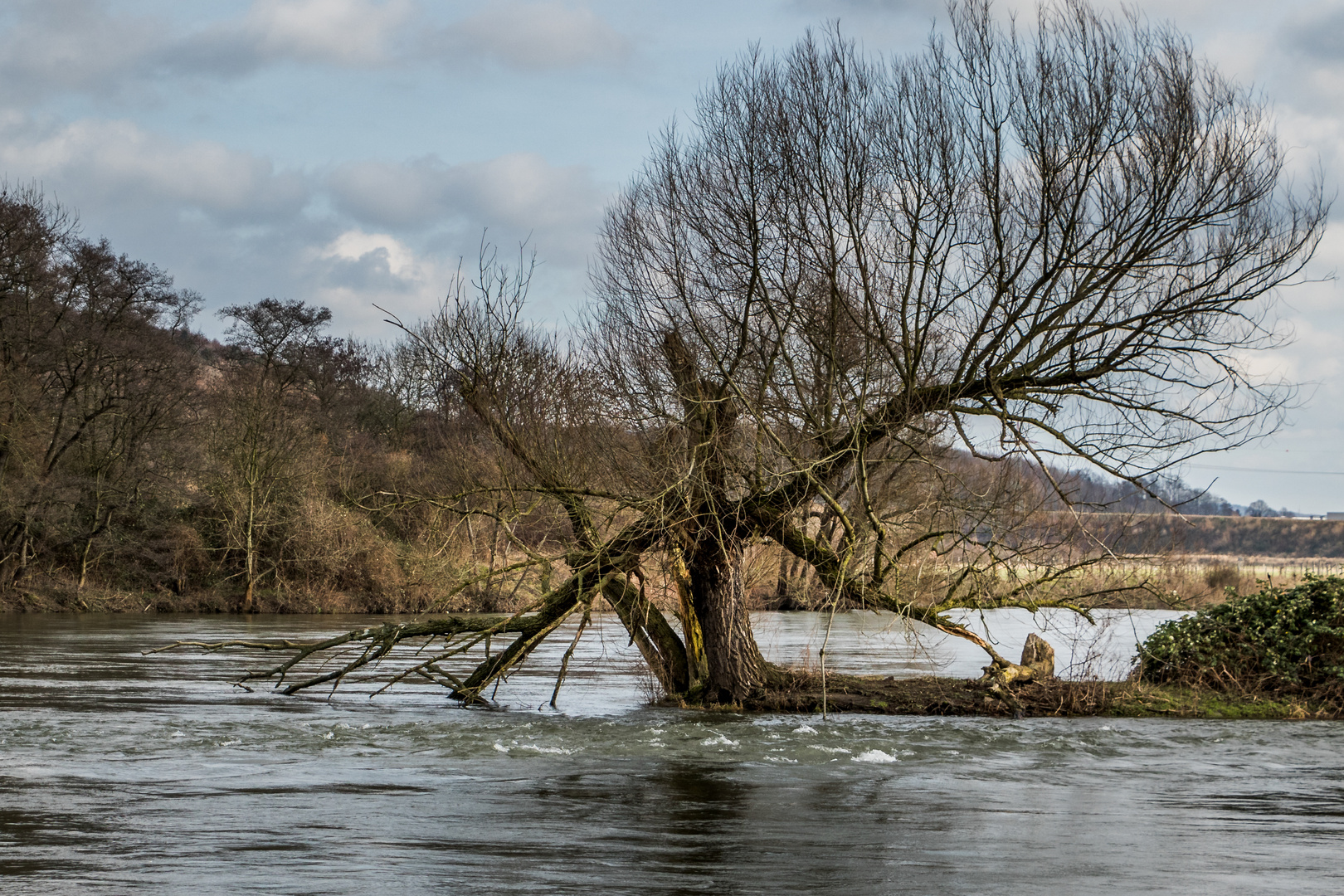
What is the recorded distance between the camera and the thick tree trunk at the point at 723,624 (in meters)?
17.4

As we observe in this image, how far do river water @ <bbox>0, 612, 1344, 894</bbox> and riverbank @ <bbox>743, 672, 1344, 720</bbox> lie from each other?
0.44 m

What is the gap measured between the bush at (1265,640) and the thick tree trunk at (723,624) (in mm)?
6120

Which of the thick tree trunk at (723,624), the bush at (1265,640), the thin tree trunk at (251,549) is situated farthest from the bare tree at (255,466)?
the bush at (1265,640)

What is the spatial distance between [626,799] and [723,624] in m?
6.23

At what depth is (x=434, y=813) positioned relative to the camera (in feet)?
34.0

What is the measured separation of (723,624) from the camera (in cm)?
1744

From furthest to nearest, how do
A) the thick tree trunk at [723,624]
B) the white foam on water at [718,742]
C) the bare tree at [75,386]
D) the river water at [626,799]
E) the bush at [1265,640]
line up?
the bare tree at [75,386], the thick tree trunk at [723,624], the bush at [1265,640], the white foam on water at [718,742], the river water at [626,799]

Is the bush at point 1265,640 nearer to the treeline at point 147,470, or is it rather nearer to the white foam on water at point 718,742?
the white foam on water at point 718,742

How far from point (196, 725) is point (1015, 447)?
10.8 m

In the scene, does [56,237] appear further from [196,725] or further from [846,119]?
[846,119]

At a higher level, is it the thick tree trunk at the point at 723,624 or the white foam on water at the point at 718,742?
the thick tree trunk at the point at 723,624

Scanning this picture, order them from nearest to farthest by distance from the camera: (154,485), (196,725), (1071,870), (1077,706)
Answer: (1071,870)
(196,725)
(1077,706)
(154,485)

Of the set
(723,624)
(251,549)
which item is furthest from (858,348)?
(251,549)

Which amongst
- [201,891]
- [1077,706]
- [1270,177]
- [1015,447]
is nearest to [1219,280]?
[1270,177]
